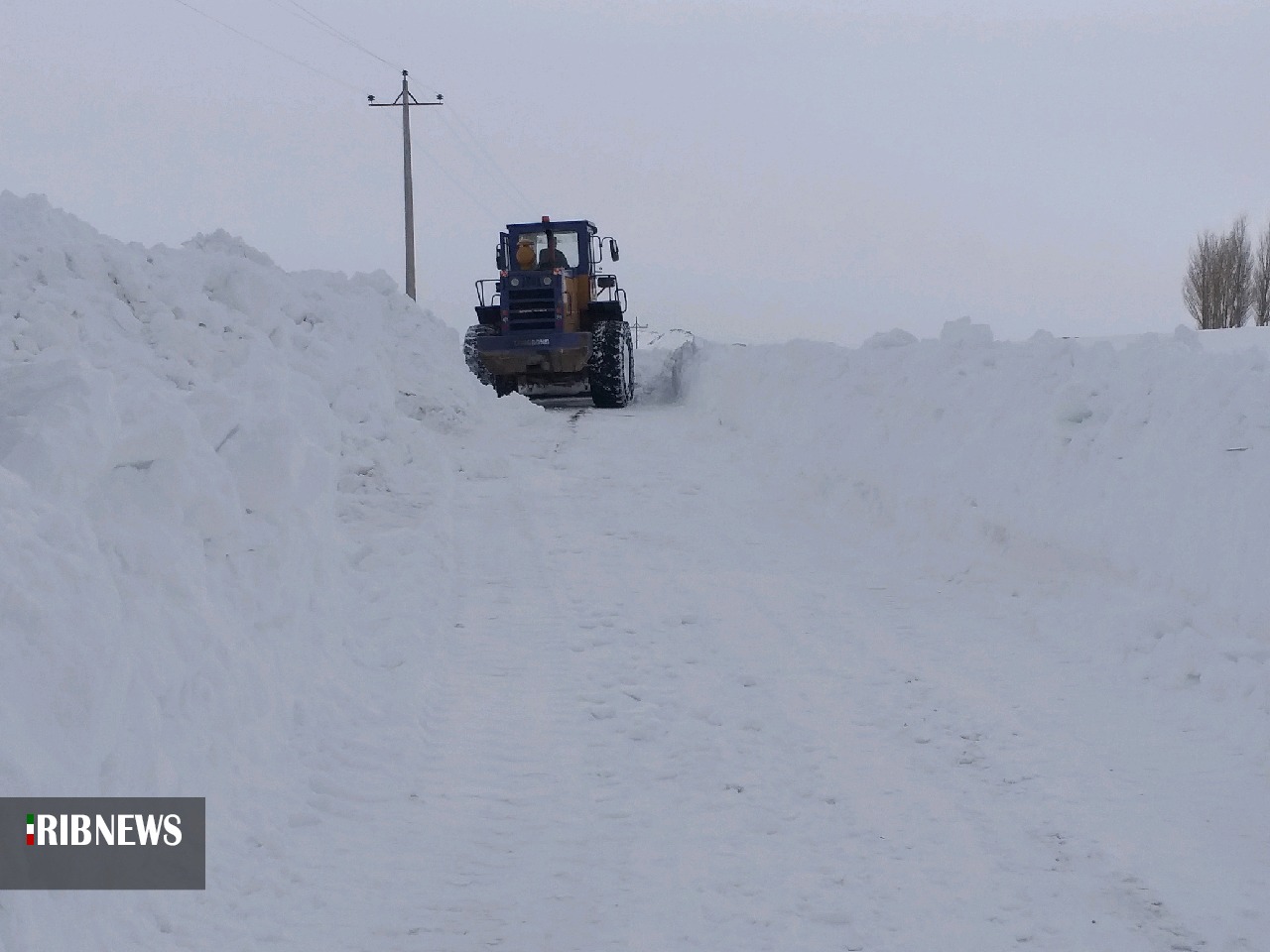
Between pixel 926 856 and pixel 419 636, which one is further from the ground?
pixel 419 636

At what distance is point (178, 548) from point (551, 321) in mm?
14678

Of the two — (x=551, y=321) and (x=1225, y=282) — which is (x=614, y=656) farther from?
(x=1225, y=282)

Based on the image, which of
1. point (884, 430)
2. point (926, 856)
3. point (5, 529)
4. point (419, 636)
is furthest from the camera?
point (884, 430)

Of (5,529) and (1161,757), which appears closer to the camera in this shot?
(5,529)

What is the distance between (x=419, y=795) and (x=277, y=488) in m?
2.17

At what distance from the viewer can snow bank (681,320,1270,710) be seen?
6.34 meters

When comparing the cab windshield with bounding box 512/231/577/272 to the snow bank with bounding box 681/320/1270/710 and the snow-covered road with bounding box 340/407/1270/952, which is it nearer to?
the snow bank with bounding box 681/320/1270/710

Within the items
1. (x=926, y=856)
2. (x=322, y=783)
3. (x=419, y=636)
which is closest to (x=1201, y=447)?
(x=926, y=856)

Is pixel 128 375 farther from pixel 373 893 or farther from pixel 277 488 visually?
pixel 373 893

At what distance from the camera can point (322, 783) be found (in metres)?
4.89

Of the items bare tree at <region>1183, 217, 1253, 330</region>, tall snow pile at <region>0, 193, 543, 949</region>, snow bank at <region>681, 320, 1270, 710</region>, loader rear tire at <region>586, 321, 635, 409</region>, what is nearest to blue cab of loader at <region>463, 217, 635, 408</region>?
loader rear tire at <region>586, 321, 635, 409</region>

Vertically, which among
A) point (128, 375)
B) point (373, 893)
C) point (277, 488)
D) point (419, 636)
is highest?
point (128, 375)

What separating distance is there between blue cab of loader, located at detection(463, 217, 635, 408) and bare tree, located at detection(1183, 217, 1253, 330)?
127 feet

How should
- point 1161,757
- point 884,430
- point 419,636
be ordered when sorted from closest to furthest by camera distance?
point 1161,757 < point 419,636 < point 884,430
